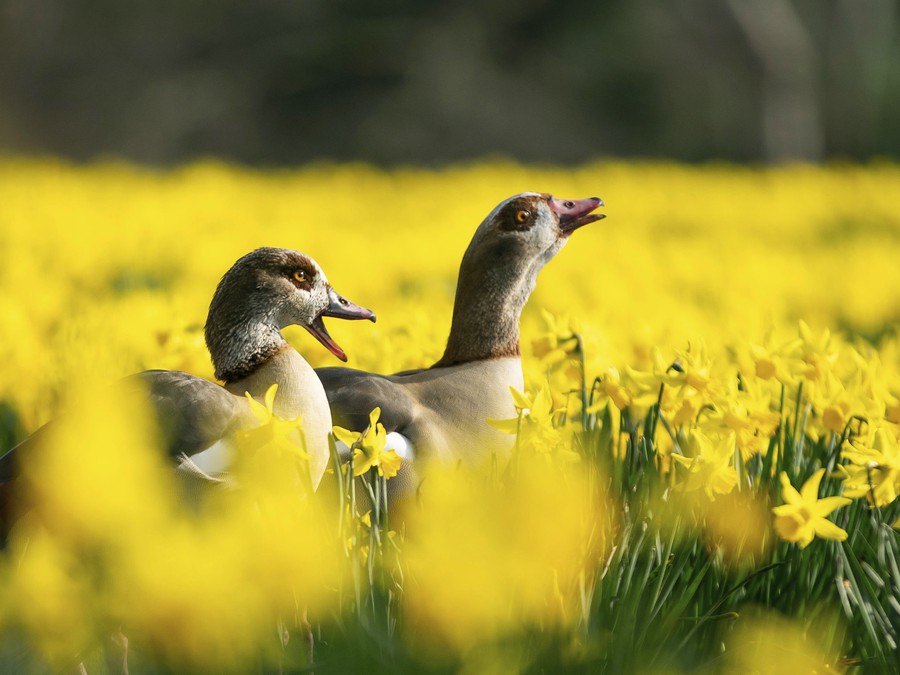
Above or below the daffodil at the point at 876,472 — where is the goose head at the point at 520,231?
above

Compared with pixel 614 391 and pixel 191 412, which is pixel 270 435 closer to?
pixel 191 412

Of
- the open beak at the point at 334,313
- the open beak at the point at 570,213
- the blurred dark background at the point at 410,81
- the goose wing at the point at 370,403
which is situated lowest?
the goose wing at the point at 370,403

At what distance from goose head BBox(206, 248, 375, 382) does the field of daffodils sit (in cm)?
33

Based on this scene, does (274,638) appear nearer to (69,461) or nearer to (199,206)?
(69,461)

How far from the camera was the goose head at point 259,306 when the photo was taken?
2707 mm

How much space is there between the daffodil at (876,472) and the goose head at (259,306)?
105 centimetres

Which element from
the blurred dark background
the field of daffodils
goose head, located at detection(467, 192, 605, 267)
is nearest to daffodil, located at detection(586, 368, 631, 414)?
the field of daffodils

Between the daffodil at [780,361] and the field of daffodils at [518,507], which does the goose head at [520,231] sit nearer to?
the field of daffodils at [518,507]

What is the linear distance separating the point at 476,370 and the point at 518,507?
1.87 meters

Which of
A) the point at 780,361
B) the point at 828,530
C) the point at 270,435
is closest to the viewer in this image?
the point at 270,435

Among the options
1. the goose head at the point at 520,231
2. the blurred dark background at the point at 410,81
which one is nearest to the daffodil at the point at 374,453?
the goose head at the point at 520,231

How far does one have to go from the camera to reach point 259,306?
2.72 metres

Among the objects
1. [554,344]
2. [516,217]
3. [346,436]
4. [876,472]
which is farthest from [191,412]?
[516,217]

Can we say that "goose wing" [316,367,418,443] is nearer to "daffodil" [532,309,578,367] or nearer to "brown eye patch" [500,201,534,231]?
"daffodil" [532,309,578,367]
